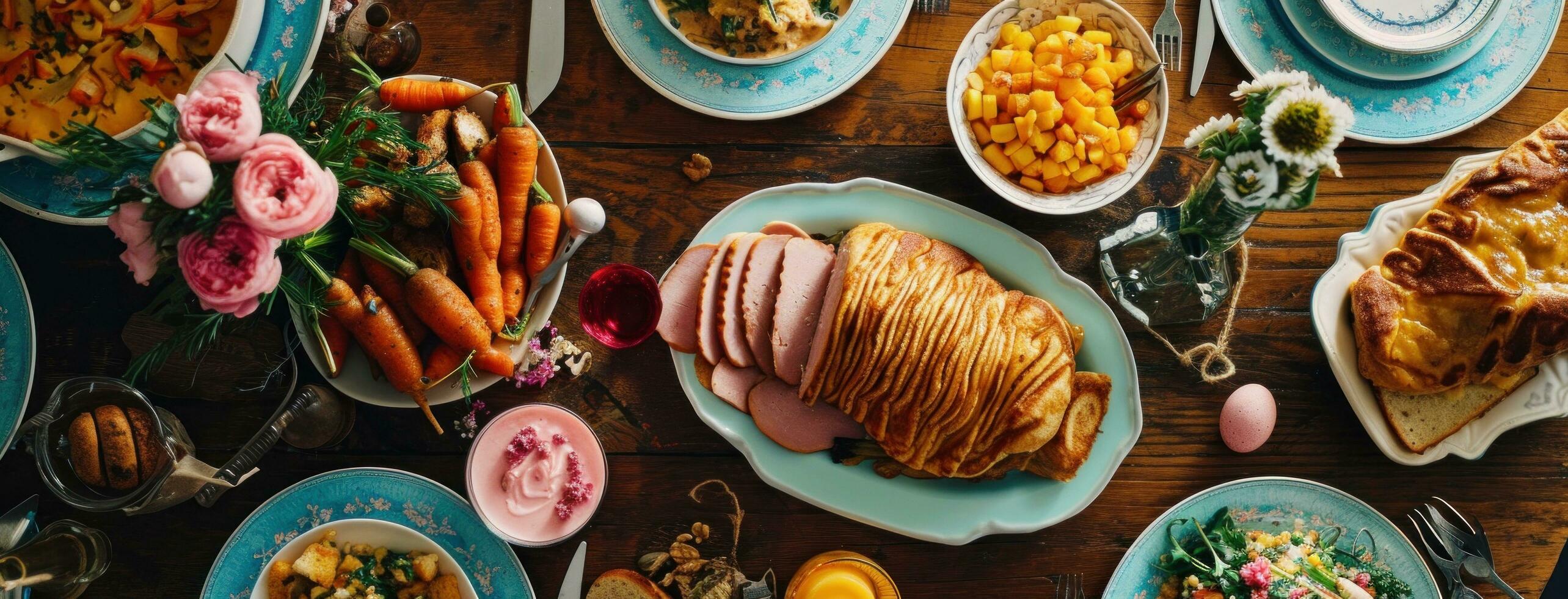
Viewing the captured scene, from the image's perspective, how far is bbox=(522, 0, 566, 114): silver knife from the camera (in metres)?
2.37

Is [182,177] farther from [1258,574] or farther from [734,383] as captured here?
[1258,574]

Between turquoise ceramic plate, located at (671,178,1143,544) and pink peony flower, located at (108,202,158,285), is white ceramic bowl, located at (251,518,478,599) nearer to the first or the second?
turquoise ceramic plate, located at (671,178,1143,544)

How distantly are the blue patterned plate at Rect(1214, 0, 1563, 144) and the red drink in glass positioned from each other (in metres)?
1.68

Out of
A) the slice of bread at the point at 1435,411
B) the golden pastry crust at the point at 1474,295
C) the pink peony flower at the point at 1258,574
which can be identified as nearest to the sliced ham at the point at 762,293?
the pink peony flower at the point at 1258,574

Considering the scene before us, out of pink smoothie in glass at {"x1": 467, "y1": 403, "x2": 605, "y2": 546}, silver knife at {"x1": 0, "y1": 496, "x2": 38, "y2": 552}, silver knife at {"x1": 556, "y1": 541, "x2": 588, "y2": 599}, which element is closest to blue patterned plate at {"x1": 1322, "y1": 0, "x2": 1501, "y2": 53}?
pink smoothie in glass at {"x1": 467, "y1": 403, "x2": 605, "y2": 546}

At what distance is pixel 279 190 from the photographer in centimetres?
150

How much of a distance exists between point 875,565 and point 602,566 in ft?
2.38

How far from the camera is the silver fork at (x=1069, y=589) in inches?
96.6

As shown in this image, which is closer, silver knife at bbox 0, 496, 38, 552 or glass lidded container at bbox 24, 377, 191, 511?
glass lidded container at bbox 24, 377, 191, 511

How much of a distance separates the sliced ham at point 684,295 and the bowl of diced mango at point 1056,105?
0.72 metres

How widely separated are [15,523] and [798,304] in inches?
80.7

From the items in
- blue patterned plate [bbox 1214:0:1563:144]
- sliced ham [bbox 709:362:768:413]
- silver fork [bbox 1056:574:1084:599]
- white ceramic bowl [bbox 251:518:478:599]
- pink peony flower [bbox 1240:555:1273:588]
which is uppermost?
blue patterned plate [bbox 1214:0:1563:144]

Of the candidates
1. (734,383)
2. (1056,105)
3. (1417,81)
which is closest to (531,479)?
(734,383)

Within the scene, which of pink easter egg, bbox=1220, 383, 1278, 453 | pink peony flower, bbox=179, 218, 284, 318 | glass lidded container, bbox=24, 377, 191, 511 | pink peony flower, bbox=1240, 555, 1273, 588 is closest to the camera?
pink peony flower, bbox=179, 218, 284, 318
